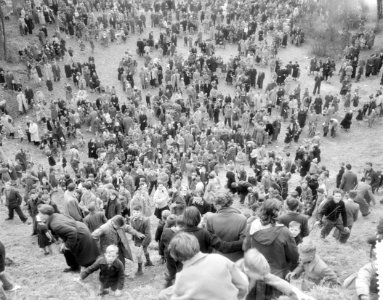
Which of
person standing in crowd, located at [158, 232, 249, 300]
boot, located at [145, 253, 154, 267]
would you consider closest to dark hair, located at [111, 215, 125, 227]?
boot, located at [145, 253, 154, 267]

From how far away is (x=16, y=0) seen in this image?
1118 inches

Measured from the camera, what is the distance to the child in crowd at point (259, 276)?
4043mm

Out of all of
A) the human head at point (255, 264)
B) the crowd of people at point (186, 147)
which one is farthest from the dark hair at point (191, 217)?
the human head at point (255, 264)

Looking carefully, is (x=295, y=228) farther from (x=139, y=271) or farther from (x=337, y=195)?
(x=139, y=271)

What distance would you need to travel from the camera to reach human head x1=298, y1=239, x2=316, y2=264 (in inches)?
215

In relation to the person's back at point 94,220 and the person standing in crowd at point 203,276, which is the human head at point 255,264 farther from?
the person's back at point 94,220

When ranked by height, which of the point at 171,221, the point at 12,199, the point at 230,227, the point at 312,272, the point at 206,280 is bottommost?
the point at 12,199

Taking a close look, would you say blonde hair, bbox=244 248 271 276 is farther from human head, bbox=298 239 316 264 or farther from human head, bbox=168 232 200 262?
human head, bbox=298 239 316 264

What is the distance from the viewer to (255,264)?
159 inches

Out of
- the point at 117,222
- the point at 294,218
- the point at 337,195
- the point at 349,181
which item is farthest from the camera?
the point at 349,181

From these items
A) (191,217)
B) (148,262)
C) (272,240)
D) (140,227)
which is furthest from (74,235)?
(272,240)

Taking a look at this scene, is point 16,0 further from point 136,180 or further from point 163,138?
point 136,180

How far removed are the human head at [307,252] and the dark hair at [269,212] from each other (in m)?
0.72

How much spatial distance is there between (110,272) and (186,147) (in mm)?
13200
